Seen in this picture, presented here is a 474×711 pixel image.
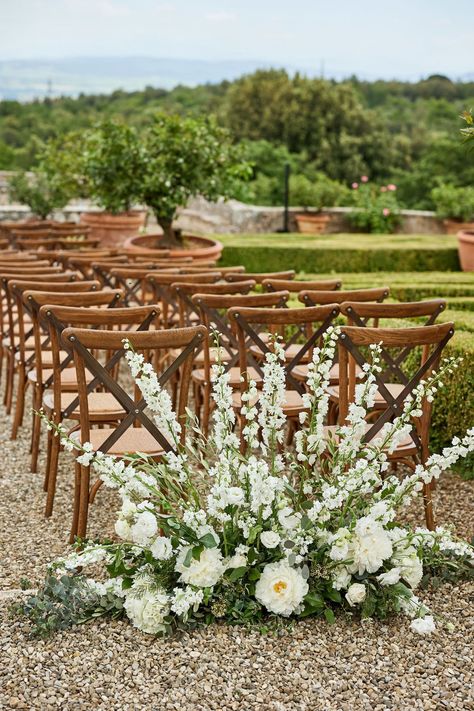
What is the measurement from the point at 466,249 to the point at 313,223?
472 cm

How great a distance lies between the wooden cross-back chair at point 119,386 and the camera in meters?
3.73

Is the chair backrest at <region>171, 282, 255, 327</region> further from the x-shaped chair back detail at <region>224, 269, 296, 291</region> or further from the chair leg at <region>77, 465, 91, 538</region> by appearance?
the chair leg at <region>77, 465, 91, 538</region>

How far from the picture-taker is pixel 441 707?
282 centimetres

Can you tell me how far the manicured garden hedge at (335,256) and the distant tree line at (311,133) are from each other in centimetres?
657

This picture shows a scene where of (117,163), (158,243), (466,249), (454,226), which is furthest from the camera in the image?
(454,226)

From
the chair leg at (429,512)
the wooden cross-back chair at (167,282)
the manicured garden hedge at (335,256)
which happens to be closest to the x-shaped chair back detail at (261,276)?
the wooden cross-back chair at (167,282)

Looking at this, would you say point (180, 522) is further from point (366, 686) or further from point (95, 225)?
point (95, 225)

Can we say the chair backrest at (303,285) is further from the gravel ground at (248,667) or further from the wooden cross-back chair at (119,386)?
the gravel ground at (248,667)

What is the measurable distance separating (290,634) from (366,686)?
0.37m

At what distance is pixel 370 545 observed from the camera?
3.23 metres

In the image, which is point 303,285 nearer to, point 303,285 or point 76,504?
point 303,285

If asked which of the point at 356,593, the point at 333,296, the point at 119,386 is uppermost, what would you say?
the point at 333,296

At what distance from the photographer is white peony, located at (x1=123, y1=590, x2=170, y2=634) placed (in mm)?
3143

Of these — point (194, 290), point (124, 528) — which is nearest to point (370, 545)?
point (124, 528)
